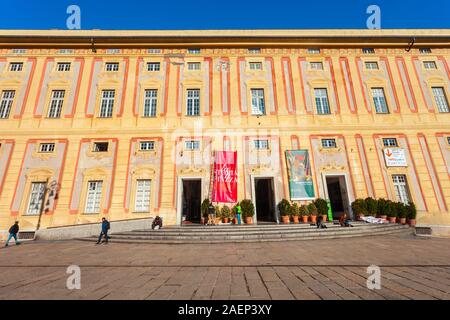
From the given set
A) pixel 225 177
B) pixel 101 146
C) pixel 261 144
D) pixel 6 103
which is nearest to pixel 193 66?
pixel 261 144

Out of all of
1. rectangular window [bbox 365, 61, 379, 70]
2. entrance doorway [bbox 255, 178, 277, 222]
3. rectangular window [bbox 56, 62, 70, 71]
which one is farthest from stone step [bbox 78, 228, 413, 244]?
rectangular window [bbox 56, 62, 70, 71]

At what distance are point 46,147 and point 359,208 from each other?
22.4m

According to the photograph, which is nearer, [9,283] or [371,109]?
[9,283]

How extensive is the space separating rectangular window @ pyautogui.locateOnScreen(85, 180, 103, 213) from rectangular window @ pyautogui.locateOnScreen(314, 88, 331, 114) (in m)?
17.5

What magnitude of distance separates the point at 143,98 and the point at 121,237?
422 inches

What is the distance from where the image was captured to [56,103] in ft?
54.2

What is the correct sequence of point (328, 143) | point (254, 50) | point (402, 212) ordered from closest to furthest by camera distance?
point (402, 212)
point (328, 143)
point (254, 50)

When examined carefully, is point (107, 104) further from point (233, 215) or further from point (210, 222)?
point (233, 215)

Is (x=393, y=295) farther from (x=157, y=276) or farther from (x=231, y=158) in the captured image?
(x=231, y=158)

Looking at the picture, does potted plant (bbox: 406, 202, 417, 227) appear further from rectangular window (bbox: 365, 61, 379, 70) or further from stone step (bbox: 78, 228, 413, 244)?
rectangular window (bbox: 365, 61, 379, 70)

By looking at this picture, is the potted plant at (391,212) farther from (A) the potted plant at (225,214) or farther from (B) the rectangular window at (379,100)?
(A) the potted plant at (225,214)

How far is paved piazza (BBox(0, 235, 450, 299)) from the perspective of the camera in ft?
12.3

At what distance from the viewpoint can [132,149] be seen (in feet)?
51.4

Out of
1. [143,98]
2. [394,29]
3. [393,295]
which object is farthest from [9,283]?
[394,29]
